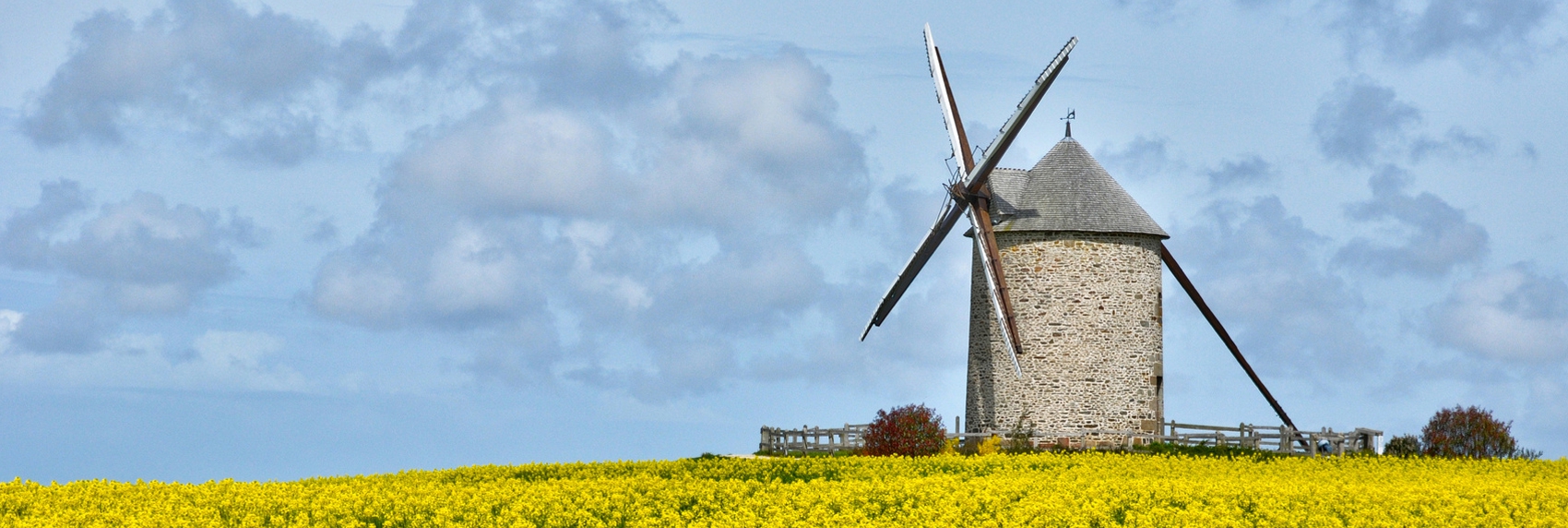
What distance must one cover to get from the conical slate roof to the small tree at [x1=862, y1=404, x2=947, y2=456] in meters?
5.93

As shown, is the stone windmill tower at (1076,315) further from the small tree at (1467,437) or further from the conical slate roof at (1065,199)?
the small tree at (1467,437)

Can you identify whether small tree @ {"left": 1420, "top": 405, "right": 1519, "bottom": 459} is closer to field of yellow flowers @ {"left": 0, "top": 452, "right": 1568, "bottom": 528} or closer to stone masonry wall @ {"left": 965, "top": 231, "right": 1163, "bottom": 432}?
stone masonry wall @ {"left": 965, "top": 231, "right": 1163, "bottom": 432}

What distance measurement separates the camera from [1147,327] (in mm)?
31359

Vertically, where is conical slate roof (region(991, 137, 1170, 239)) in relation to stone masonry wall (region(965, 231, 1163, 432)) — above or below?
above

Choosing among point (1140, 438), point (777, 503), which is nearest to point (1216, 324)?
point (1140, 438)

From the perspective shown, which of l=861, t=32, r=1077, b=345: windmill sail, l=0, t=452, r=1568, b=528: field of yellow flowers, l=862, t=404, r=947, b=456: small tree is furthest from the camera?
l=861, t=32, r=1077, b=345: windmill sail

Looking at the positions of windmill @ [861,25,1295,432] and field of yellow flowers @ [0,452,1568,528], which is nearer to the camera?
field of yellow flowers @ [0,452,1568,528]

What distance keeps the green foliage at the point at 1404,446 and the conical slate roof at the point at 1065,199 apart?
6807 millimetres

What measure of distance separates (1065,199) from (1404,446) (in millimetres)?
8925

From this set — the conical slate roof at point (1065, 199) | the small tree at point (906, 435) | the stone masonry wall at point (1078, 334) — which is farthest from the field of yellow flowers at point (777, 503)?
the conical slate roof at point (1065, 199)

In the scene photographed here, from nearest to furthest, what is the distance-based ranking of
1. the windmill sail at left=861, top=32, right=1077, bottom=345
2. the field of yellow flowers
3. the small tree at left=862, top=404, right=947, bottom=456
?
the field of yellow flowers
the small tree at left=862, top=404, right=947, bottom=456
the windmill sail at left=861, top=32, right=1077, bottom=345

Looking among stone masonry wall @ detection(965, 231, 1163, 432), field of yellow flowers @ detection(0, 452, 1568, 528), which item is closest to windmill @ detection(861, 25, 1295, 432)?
stone masonry wall @ detection(965, 231, 1163, 432)

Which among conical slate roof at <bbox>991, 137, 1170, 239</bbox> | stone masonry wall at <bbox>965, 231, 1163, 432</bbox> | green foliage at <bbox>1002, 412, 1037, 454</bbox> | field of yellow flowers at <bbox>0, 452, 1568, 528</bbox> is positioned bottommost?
field of yellow flowers at <bbox>0, 452, 1568, 528</bbox>

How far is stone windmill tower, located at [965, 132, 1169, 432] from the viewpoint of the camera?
3072cm
